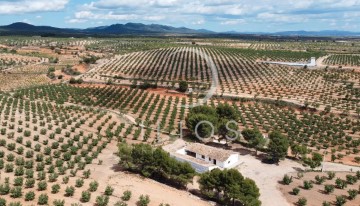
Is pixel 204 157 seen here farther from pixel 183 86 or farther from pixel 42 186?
pixel 183 86

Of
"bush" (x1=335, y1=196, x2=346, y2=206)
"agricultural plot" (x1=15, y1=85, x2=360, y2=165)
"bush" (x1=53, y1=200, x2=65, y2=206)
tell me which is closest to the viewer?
"bush" (x1=53, y1=200, x2=65, y2=206)

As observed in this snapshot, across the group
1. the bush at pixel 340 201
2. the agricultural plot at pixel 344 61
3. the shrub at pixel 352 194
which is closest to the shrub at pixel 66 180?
the bush at pixel 340 201

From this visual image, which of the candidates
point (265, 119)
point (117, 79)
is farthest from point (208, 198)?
point (117, 79)

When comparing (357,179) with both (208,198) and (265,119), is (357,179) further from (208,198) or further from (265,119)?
(265,119)

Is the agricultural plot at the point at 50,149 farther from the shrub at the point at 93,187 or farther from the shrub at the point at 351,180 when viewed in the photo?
the shrub at the point at 351,180

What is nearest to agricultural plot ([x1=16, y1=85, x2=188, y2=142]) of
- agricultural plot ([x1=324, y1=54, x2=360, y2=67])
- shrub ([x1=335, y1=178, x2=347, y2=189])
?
shrub ([x1=335, y1=178, x2=347, y2=189])

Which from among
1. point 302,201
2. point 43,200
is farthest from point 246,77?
point 43,200

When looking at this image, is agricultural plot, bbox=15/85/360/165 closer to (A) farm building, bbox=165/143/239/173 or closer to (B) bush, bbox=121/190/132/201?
(A) farm building, bbox=165/143/239/173

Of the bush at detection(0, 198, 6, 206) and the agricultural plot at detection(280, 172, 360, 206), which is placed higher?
the bush at detection(0, 198, 6, 206)
